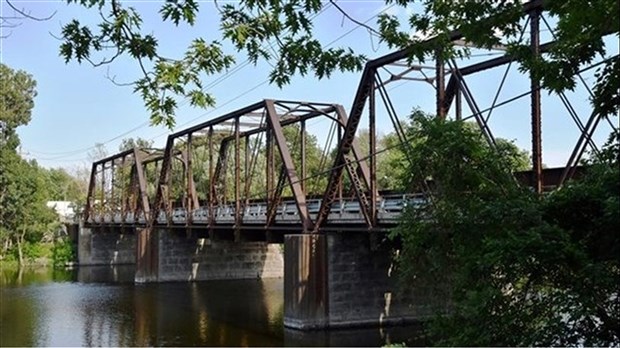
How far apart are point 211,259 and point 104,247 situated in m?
20.8

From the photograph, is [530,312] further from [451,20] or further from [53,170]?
[53,170]

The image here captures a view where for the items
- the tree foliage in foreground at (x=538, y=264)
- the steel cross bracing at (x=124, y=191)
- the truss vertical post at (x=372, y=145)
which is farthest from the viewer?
the steel cross bracing at (x=124, y=191)

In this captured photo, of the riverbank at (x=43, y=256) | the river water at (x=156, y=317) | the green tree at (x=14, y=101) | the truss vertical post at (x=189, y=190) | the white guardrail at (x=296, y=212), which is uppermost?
the green tree at (x=14, y=101)

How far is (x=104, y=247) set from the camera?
2422 inches

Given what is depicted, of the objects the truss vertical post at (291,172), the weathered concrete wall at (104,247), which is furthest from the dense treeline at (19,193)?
the truss vertical post at (291,172)

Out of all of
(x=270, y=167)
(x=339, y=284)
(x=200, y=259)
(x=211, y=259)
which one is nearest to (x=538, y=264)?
(x=339, y=284)

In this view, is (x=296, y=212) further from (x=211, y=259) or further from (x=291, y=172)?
(x=211, y=259)

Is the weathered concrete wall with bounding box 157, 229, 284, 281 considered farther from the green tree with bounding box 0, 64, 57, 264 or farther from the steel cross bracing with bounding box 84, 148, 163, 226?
the green tree with bounding box 0, 64, 57, 264

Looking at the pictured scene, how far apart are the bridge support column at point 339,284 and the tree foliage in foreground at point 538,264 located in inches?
490

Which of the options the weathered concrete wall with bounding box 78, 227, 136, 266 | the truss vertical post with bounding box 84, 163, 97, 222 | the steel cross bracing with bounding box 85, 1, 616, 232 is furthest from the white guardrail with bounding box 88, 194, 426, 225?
the truss vertical post with bounding box 84, 163, 97, 222

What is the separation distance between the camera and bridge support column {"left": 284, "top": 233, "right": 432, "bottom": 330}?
23.7 m

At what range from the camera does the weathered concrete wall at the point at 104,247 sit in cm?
6059

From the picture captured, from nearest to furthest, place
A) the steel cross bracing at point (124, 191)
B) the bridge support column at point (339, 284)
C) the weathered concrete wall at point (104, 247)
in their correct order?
the bridge support column at point (339, 284), the steel cross bracing at point (124, 191), the weathered concrete wall at point (104, 247)

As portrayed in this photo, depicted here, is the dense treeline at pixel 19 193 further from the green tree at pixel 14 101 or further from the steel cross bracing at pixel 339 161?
the steel cross bracing at pixel 339 161
